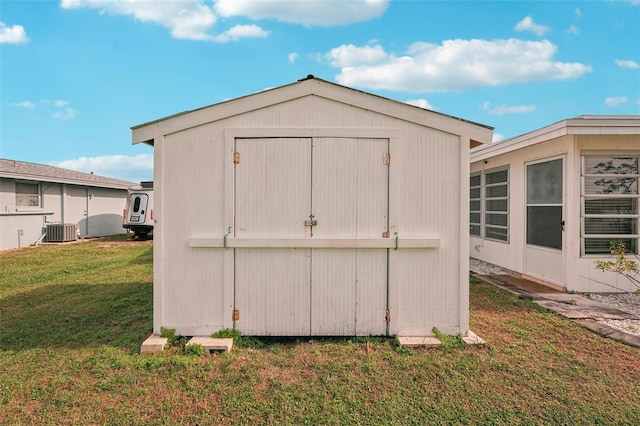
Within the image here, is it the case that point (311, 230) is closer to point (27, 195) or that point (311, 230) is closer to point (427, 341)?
point (427, 341)

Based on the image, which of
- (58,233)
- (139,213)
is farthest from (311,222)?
(58,233)

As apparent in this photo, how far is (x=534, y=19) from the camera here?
7.40m

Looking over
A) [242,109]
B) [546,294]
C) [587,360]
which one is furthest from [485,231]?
[242,109]

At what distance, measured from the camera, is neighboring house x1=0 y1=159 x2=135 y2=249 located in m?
11.1

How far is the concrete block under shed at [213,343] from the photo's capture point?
329 cm

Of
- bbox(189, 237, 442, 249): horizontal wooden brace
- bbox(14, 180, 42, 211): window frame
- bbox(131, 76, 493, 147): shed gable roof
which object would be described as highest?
bbox(131, 76, 493, 147): shed gable roof

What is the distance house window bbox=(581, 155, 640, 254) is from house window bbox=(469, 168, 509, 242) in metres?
1.75

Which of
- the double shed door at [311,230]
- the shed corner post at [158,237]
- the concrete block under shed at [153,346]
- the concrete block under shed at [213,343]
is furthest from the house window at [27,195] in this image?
the double shed door at [311,230]

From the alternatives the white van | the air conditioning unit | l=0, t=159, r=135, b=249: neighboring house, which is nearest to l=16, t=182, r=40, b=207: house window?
l=0, t=159, r=135, b=249: neighboring house

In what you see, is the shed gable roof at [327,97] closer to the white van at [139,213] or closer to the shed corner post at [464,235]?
the shed corner post at [464,235]

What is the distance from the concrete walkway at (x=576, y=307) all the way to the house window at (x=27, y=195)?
14609 millimetres

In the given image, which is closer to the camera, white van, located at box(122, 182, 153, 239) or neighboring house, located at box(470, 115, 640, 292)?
neighboring house, located at box(470, 115, 640, 292)

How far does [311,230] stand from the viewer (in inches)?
140

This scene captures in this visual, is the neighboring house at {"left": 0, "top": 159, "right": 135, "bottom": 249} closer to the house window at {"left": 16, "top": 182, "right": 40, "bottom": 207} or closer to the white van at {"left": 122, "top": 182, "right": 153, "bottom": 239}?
the house window at {"left": 16, "top": 182, "right": 40, "bottom": 207}
